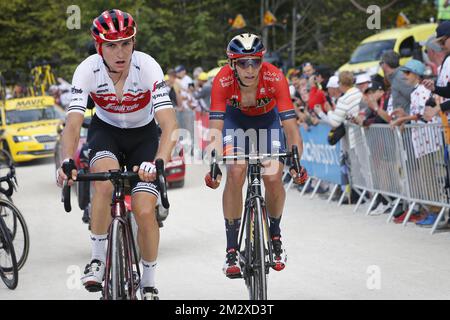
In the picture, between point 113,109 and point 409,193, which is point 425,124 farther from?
point 113,109

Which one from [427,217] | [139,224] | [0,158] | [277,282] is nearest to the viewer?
[139,224]

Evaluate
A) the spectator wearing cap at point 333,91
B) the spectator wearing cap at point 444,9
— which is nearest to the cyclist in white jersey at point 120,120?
the spectator wearing cap at point 333,91

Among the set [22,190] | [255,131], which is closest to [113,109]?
[255,131]

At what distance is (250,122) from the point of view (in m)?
8.48

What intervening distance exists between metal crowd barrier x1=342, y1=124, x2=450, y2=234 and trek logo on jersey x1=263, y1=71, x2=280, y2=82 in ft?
12.4

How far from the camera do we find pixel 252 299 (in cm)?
757

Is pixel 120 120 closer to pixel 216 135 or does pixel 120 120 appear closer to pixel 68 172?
pixel 216 135

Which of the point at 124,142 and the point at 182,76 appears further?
the point at 182,76

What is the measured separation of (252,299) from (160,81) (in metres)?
1.77

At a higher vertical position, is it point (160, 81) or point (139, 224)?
point (160, 81)

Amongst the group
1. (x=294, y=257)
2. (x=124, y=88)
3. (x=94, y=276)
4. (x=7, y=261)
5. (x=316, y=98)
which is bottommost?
(x=294, y=257)

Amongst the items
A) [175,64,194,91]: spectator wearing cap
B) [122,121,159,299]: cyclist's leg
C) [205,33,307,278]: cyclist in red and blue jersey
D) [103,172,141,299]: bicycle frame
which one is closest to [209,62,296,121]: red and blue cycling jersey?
[205,33,307,278]: cyclist in red and blue jersey

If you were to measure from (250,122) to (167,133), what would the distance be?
164 centimetres

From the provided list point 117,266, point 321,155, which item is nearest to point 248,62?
point 117,266
